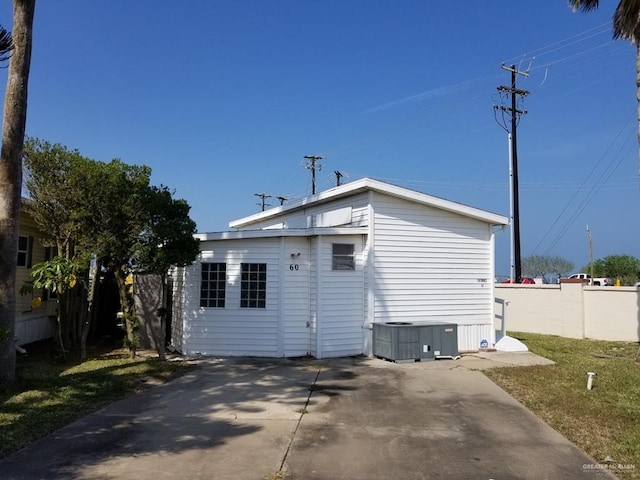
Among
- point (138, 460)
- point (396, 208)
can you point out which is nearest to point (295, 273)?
point (396, 208)

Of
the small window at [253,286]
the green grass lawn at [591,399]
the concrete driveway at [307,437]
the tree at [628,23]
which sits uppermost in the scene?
the tree at [628,23]

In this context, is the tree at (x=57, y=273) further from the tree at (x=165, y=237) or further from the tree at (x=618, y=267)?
the tree at (x=618, y=267)

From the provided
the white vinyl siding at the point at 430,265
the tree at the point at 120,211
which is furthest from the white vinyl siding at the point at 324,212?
the tree at the point at 120,211

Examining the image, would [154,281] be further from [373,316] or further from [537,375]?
[537,375]

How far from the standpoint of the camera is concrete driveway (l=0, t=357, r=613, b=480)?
4871 mm

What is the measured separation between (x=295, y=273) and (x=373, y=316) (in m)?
2.20

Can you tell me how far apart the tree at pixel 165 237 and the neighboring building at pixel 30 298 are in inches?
122

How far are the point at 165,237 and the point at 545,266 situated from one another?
223ft

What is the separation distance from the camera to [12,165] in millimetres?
8031

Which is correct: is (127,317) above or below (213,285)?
below

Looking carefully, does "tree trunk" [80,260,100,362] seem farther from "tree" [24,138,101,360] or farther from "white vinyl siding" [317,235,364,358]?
"white vinyl siding" [317,235,364,358]

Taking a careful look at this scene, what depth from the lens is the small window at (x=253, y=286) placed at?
11.8 meters

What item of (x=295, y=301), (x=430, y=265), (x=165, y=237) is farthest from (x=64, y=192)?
(x=430, y=265)

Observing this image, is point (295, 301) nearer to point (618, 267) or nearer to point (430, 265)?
point (430, 265)
